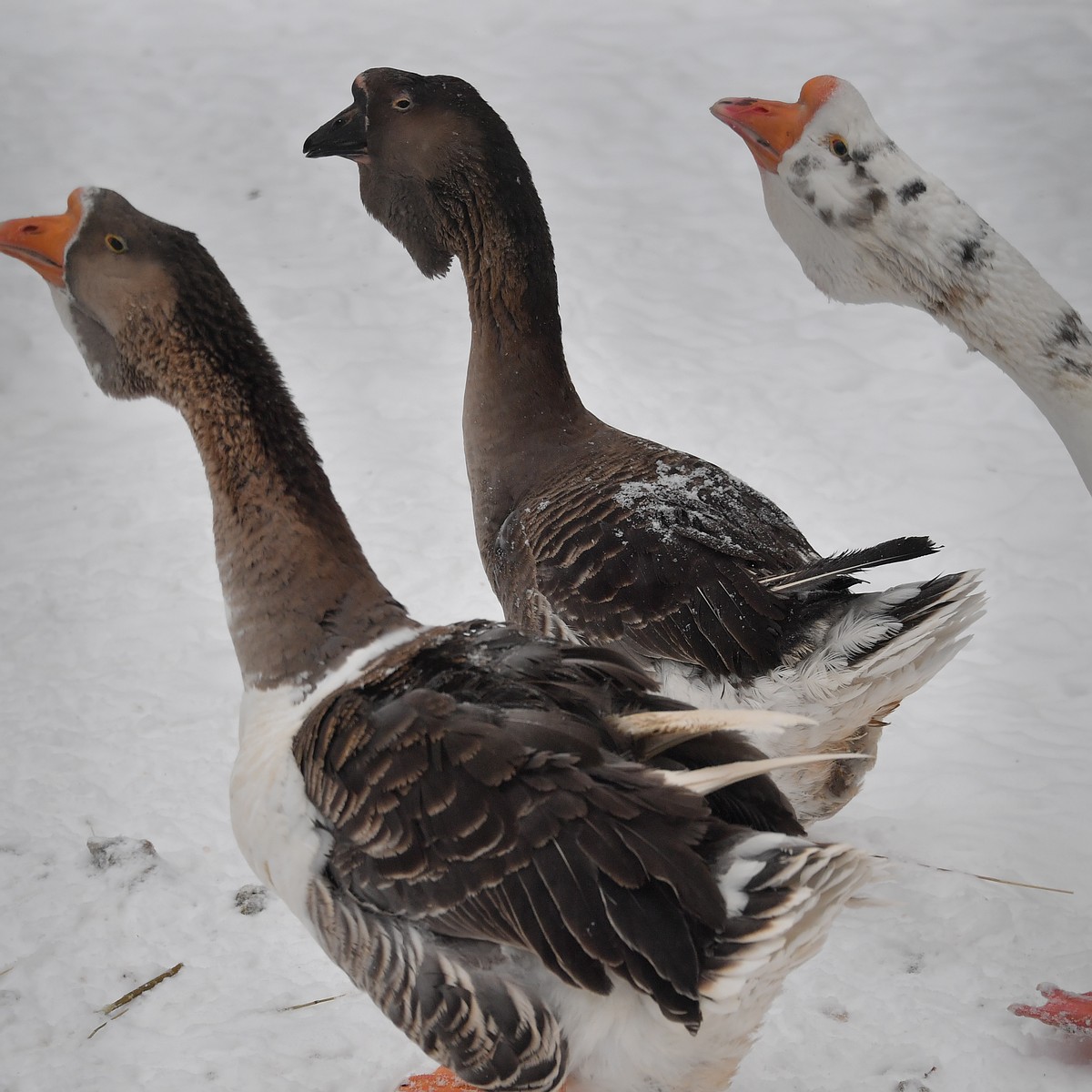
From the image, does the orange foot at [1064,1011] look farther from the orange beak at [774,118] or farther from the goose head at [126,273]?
the goose head at [126,273]

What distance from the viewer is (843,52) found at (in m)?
7.95

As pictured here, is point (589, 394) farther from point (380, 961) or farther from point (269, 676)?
point (380, 961)

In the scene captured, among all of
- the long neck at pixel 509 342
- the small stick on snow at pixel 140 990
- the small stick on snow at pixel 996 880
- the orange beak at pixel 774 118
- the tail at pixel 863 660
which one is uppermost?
the orange beak at pixel 774 118

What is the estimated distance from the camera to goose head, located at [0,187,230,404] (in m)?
2.53

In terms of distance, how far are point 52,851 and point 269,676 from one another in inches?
48.7

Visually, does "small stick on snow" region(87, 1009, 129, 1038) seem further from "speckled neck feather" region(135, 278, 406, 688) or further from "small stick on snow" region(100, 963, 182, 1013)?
"speckled neck feather" region(135, 278, 406, 688)

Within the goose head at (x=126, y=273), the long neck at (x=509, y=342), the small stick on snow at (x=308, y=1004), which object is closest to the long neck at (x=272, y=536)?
the goose head at (x=126, y=273)

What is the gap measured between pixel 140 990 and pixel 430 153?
2.65 meters

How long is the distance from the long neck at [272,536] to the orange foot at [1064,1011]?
1794 millimetres

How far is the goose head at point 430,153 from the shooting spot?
3.61 m

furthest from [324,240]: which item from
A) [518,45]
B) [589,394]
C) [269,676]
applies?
[269,676]

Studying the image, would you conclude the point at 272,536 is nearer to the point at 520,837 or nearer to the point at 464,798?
the point at 464,798

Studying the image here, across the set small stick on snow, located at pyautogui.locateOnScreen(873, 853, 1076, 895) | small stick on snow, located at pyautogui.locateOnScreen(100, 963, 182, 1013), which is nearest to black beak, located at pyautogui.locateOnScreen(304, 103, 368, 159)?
small stick on snow, located at pyautogui.locateOnScreen(100, 963, 182, 1013)

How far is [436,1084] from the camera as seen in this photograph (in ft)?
8.32
